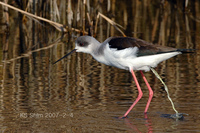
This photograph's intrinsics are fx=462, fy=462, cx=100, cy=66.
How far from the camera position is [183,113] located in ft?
19.9

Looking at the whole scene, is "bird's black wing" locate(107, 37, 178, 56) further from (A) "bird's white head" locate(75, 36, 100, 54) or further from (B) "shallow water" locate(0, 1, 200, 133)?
(B) "shallow water" locate(0, 1, 200, 133)

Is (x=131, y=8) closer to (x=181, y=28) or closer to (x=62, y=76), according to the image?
(x=181, y=28)

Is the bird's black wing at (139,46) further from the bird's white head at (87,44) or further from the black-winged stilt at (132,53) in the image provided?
the bird's white head at (87,44)

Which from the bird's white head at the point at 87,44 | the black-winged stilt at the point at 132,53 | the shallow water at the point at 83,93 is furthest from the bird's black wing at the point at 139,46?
the shallow water at the point at 83,93

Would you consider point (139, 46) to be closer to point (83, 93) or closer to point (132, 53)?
point (132, 53)

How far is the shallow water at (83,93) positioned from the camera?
578 cm

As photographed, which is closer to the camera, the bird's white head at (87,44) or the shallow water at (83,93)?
Result: the shallow water at (83,93)

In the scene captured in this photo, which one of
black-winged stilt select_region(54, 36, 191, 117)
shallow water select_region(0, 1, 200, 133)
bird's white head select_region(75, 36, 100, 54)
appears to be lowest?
shallow water select_region(0, 1, 200, 133)

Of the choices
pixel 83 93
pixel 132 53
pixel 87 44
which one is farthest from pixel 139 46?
pixel 83 93

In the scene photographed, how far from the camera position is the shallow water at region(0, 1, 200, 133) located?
227 inches

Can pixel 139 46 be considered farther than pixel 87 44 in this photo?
No

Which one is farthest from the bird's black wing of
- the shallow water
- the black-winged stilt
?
the shallow water

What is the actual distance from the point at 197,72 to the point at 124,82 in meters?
1.51

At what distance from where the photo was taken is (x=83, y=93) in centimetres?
729
